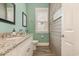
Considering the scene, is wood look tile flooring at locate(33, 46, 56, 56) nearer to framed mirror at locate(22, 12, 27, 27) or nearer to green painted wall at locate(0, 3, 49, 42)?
green painted wall at locate(0, 3, 49, 42)

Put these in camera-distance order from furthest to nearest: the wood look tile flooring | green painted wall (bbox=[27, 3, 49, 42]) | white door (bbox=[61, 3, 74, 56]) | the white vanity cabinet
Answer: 1. the wood look tile flooring
2. green painted wall (bbox=[27, 3, 49, 42])
3. white door (bbox=[61, 3, 74, 56])
4. the white vanity cabinet

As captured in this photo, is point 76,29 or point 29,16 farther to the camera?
point 29,16

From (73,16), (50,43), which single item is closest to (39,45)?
(50,43)

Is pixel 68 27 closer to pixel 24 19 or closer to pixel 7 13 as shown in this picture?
pixel 7 13

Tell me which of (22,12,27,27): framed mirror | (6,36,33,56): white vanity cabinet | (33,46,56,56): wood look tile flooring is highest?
(22,12,27,27): framed mirror

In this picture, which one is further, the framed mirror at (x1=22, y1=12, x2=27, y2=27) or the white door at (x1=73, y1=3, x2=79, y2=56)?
the framed mirror at (x1=22, y1=12, x2=27, y2=27)

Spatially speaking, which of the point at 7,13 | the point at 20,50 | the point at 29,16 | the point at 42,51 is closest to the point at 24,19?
the point at 29,16

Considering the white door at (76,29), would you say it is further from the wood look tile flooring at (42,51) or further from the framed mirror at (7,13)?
the wood look tile flooring at (42,51)

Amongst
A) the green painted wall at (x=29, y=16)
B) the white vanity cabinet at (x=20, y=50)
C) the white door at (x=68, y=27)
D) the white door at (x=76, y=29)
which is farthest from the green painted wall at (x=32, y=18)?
the white door at (x=76, y=29)

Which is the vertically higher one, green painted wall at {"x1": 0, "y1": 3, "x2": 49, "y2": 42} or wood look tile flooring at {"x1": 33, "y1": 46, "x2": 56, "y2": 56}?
green painted wall at {"x1": 0, "y1": 3, "x2": 49, "y2": 42}

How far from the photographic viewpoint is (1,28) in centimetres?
167

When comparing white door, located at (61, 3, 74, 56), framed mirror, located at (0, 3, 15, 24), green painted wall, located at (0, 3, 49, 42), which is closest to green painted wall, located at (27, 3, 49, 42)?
green painted wall, located at (0, 3, 49, 42)

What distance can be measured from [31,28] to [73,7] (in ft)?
3.91

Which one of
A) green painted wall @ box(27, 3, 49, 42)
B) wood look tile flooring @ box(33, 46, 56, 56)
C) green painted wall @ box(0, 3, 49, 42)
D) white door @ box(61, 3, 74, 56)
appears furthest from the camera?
wood look tile flooring @ box(33, 46, 56, 56)
